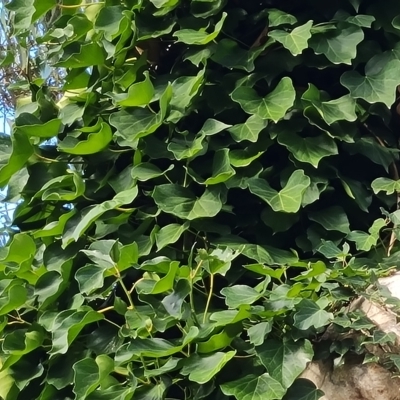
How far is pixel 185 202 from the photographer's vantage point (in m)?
1.04

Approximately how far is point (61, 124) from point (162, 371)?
50cm

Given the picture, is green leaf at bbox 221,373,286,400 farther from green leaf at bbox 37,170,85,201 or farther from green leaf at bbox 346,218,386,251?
green leaf at bbox 37,170,85,201

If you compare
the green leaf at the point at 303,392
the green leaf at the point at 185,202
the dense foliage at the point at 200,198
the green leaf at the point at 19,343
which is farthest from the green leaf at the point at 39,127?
the green leaf at the point at 303,392

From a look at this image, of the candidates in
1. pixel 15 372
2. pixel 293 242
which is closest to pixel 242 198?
pixel 293 242

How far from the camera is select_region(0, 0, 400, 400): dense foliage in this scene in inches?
36.4

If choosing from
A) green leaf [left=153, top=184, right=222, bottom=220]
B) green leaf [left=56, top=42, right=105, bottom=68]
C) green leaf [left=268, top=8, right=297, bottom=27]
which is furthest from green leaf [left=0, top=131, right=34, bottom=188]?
green leaf [left=268, top=8, right=297, bottom=27]

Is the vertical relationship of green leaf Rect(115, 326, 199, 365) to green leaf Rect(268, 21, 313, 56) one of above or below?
below

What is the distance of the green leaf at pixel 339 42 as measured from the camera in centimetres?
107

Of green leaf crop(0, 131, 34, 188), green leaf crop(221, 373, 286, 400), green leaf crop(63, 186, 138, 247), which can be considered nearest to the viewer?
green leaf crop(221, 373, 286, 400)

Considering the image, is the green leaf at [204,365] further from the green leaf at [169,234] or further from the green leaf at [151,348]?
the green leaf at [169,234]

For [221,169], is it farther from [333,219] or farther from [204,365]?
[204,365]

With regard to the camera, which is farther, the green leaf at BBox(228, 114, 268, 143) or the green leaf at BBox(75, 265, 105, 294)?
the green leaf at BBox(228, 114, 268, 143)

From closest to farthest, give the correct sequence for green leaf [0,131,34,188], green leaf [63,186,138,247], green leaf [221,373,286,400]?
green leaf [221,373,286,400], green leaf [63,186,138,247], green leaf [0,131,34,188]

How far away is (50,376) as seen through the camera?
1042mm
